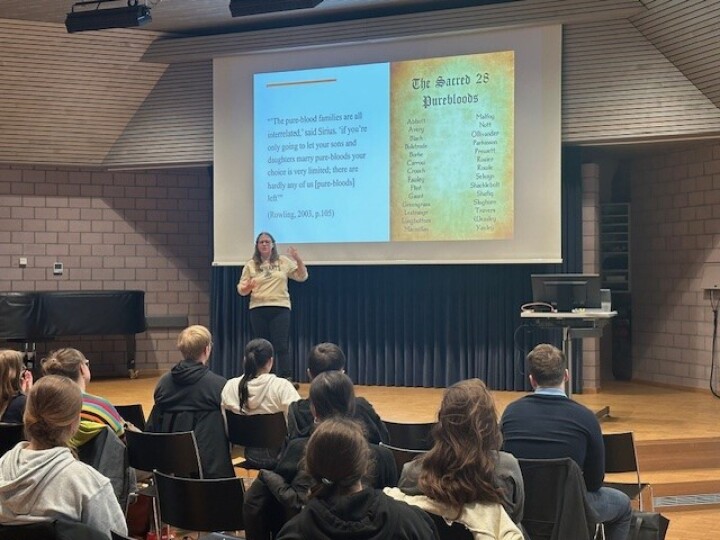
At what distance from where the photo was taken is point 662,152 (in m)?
8.45

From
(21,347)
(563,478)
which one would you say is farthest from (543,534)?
(21,347)

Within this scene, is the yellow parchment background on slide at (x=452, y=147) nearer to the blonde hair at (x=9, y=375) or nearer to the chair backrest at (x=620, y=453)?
the chair backrest at (x=620, y=453)

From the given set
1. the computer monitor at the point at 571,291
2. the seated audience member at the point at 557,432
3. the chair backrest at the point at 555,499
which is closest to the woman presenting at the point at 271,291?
the computer monitor at the point at 571,291

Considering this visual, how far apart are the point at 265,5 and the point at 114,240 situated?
381cm

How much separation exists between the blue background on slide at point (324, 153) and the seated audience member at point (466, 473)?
216 inches

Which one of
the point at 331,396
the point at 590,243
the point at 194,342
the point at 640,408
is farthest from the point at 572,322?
the point at 331,396

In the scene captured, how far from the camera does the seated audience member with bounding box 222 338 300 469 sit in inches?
170

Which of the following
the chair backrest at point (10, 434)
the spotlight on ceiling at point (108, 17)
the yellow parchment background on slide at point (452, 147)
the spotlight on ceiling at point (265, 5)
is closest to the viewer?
the chair backrest at point (10, 434)

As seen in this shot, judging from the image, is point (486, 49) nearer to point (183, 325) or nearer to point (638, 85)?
point (638, 85)

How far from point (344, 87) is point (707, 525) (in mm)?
4788

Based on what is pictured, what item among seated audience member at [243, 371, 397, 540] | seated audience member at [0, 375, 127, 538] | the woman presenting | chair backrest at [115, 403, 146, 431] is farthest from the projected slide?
seated audience member at [0, 375, 127, 538]

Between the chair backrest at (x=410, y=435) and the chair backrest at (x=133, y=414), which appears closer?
the chair backrest at (x=410, y=435)

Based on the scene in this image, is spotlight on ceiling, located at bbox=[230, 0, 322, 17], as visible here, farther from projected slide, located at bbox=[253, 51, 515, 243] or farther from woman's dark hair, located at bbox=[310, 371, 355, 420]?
woman's dark hair, located at bbox=[310, 371, 355, 420]

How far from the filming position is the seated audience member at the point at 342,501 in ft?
6.49
